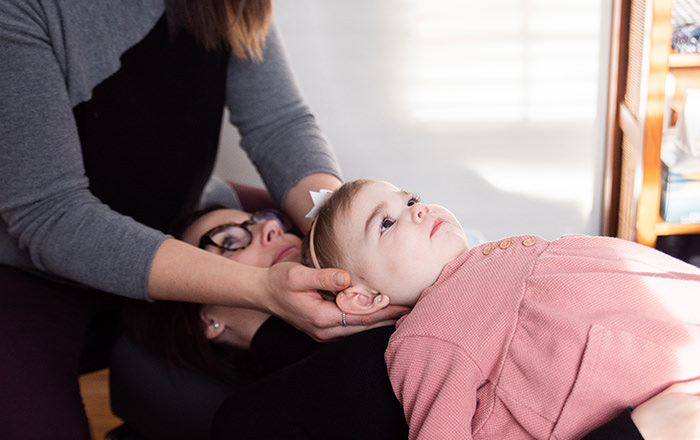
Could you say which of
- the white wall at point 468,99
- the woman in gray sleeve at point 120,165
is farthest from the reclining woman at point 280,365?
the white wall at point 468,99

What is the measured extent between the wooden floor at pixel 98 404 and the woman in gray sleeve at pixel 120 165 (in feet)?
2.09

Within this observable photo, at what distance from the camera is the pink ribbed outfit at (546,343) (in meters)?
0.97

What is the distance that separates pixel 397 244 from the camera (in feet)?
3.98

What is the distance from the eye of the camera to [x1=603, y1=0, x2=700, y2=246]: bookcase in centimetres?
211

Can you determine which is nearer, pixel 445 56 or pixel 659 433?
pixel 659 433

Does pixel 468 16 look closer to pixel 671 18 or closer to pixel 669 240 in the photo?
pixel 671 18

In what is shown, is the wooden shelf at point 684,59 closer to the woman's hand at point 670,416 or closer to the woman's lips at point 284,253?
the woman's lips at point 284,253

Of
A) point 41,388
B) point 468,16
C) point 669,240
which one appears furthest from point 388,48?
point 41,388

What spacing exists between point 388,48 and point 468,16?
0.30 metres

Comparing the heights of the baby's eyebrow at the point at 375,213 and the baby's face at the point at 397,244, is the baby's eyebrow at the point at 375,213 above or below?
above

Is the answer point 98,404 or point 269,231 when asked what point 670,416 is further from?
point 98,404

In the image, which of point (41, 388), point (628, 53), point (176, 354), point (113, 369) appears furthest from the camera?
point (628, 53)

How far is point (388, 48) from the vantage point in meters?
2.49

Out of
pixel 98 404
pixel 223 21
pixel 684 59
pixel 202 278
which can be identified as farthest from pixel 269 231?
pixel 684 59
